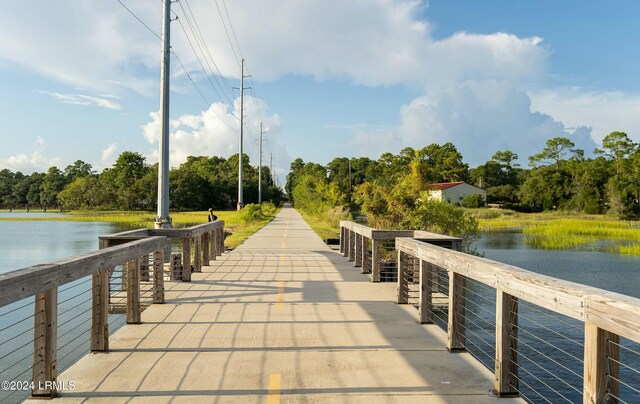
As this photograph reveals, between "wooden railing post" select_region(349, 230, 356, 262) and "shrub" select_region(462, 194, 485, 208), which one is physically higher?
"shrub" select_region(462, 194, 485, 208)

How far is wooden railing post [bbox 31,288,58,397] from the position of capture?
4605 mm

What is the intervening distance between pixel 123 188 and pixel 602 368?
329ft

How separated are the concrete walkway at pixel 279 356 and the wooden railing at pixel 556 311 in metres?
0.41

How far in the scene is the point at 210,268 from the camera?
45.1 feet

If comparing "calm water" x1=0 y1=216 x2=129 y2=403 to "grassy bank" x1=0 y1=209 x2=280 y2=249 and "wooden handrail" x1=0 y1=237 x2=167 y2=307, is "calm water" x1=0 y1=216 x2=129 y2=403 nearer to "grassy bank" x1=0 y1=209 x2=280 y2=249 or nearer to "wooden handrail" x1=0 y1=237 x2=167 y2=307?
"wooden handrail" x1=0 y1=237 x2=167 y2=307

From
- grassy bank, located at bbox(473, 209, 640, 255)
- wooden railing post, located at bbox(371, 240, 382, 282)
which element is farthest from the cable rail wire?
grassy bank, located at bbox(473, 209, 640, 255)

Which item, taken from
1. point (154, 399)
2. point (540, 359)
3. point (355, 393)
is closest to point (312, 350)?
point (355, 393)

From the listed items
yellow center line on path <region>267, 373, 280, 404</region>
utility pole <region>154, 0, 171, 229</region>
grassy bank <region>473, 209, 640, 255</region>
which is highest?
utility pole <region>154, 0, 171, 229</region>

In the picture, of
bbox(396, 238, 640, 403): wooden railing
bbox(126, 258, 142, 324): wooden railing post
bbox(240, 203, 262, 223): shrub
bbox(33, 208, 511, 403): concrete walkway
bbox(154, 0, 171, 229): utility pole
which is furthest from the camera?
bbox(240, 203, 262, 223): shrub

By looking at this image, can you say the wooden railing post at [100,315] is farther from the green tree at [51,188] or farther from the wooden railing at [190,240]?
the green tree at [51,188]

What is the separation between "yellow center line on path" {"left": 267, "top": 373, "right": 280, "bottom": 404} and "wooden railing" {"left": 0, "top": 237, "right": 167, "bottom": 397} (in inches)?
72.6

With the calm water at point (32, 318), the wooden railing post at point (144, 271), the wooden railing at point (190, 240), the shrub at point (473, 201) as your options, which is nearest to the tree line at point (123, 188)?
the shrub at point (473, 201)

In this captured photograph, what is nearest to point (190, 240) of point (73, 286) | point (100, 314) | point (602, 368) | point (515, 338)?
point (100, 314)

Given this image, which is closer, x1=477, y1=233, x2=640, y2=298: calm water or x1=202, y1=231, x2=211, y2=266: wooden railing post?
x1=202, y1=231, x2=211, y2=266: wooden railing post
